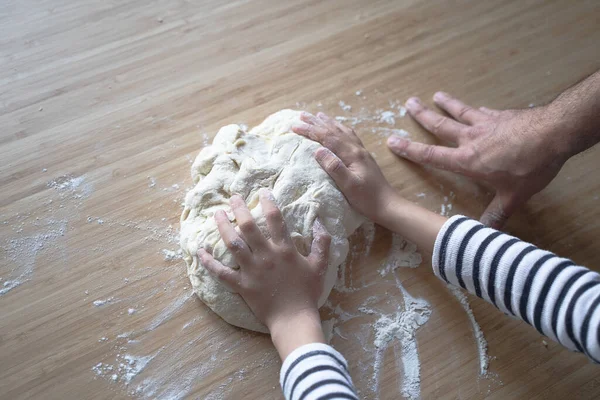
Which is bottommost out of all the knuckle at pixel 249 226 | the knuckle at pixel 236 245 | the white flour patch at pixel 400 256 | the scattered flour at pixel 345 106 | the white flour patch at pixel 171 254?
the white flour patch at pixel 400 256

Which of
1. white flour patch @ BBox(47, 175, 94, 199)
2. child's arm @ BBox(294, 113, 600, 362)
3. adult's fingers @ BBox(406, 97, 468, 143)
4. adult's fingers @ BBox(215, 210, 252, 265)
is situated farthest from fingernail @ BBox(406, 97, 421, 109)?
white flour patch @ BBox(47, 175, 94, 199)

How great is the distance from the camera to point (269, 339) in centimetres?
116

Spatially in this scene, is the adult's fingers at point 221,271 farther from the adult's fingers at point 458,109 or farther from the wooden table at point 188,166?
the adult's fingers at point 458,109

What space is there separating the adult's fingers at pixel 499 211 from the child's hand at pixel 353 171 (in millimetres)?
266

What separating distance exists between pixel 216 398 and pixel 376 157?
0.78m

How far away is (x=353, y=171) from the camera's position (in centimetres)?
125

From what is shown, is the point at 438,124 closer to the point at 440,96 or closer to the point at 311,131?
the point at 440,96

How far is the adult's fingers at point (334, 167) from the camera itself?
3.98 feet

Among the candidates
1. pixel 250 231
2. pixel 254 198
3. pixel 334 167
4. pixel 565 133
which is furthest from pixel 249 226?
pixel 565 133

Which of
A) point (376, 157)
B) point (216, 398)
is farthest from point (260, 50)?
point (216, 398)

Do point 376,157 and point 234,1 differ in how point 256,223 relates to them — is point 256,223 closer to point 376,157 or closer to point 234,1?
point 376,157

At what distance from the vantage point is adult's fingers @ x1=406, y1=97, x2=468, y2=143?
1.40m

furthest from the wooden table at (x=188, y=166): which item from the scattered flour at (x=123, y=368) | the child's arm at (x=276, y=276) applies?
the child's arm at (x=276, y=276)

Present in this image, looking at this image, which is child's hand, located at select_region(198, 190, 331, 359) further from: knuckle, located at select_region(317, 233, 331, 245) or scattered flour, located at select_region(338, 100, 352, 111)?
scattered flour, located at select_region(338, 100, 352, 111)
